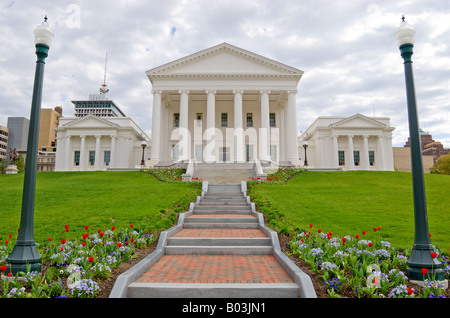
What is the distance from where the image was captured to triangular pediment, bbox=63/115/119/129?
47.8 metres

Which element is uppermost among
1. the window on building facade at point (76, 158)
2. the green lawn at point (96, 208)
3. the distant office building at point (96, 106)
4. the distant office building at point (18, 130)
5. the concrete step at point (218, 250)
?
the distant office building at point (96, 106)

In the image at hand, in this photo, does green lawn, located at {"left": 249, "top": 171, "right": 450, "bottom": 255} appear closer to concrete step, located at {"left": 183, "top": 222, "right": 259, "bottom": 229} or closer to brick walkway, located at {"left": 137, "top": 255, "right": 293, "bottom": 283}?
concrete step, located at {"left": 183, "top": 222, "right": 259, "bottom": 229}

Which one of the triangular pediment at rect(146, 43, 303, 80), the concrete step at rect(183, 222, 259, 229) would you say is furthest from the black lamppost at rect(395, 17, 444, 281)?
the triangular pediment at rect(146, 43, 303, 80)

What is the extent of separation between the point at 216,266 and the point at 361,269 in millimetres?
3063

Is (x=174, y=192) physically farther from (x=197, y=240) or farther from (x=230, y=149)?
(x=230, y=149)

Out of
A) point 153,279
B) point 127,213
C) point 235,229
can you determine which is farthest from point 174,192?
point 153,279

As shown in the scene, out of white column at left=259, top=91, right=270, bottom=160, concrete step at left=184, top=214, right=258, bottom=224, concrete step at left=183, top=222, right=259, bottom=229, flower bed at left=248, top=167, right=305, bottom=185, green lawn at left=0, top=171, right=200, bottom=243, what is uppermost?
white column at left=259, top=91, right=270, bottom=160

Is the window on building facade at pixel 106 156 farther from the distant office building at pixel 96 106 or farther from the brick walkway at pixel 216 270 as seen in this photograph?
the distant office building at pixel 96 106

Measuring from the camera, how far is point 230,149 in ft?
141

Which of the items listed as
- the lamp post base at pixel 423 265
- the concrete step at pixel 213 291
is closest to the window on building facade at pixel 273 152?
the lamp post base at pixel 423 265

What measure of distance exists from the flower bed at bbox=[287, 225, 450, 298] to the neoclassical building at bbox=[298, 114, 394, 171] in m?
39.4

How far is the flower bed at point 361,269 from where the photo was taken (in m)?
5.00

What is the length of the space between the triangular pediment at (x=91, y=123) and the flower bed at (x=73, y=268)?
42.7 meters
